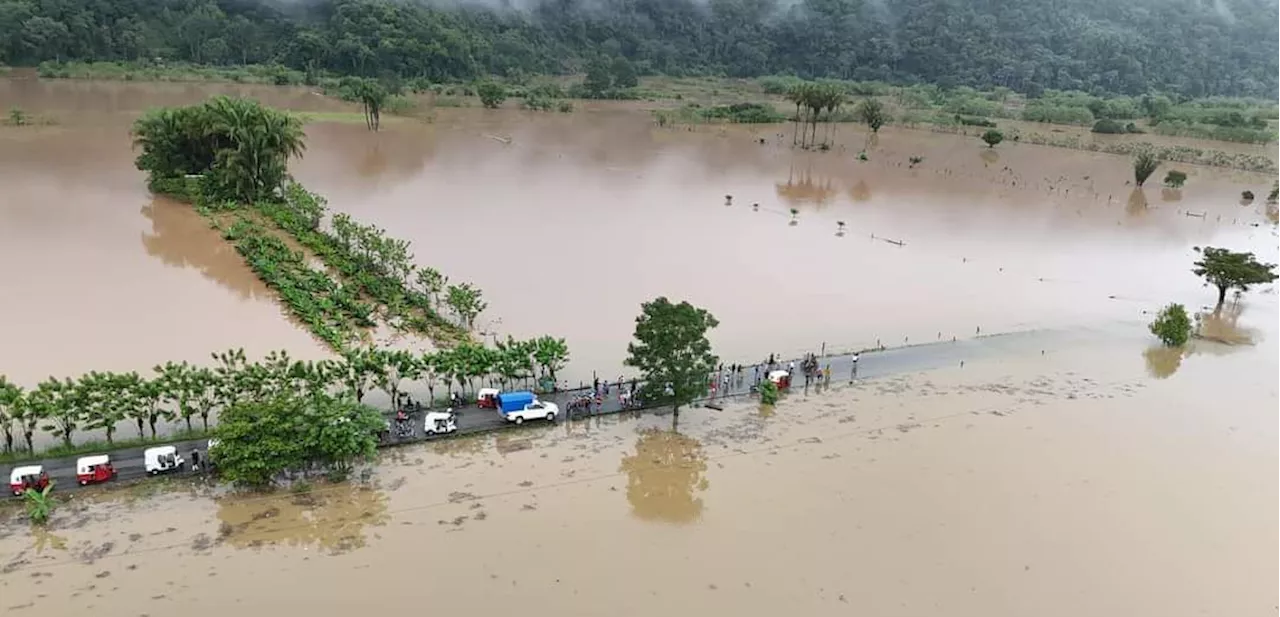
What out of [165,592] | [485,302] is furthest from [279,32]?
[165,592]

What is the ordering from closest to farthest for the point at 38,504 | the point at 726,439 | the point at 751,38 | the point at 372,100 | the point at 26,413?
the point at 38,504, the point at 26,413, the point at 726,439, the point at 372,100, the point at 751,38

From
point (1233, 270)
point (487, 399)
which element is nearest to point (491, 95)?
point (1233, 270)

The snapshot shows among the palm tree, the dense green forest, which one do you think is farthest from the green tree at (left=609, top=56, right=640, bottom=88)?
the palm tree

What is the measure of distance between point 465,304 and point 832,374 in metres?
9.59

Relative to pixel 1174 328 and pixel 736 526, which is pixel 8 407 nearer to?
pixel 736 526

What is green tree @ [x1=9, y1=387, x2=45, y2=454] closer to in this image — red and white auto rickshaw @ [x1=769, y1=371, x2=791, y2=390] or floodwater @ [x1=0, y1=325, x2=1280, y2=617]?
floodwater @ [x1=0, y1=325, x2=1280, y2=617]

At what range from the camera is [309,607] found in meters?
13.3

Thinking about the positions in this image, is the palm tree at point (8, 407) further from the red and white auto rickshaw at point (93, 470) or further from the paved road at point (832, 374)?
the red and white auto rickshaw at point (93, 470)

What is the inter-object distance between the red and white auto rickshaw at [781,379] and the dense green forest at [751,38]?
73.2 meters

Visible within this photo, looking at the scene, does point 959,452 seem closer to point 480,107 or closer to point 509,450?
point 509,450

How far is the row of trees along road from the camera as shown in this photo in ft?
53.9

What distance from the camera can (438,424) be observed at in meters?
18.2

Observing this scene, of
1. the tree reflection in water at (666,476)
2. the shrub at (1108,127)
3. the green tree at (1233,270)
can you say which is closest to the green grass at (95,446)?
the tree reflection in water at (666,476)

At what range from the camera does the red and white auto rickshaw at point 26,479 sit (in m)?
15.1
